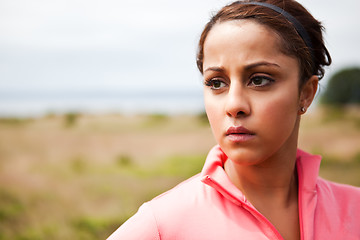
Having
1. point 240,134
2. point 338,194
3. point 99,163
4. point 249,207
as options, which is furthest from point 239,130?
point 99,163

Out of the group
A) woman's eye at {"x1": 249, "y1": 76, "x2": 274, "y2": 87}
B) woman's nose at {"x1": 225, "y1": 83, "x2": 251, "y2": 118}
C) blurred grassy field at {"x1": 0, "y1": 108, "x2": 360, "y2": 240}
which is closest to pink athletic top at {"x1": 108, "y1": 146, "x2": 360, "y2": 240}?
woman's nose at {"x1": 225, "y1": 83, "x2": 251, "y2": 118}

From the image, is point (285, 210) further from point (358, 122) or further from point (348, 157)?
point (358, 122)

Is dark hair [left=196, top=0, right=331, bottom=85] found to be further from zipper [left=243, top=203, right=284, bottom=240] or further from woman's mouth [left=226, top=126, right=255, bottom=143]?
zipper [left=243, top=203, right=284, bottom=240]

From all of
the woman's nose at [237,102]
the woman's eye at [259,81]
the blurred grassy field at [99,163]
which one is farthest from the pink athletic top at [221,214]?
the blurred grassy field at [99,163]

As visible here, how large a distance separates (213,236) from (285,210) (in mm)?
437

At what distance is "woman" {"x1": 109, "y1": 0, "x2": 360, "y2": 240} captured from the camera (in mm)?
1458

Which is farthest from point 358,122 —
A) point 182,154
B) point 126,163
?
point 126,163

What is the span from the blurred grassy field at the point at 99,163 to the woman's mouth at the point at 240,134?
10.5ft

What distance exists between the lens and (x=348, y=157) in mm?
6688

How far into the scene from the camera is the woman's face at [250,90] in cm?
147

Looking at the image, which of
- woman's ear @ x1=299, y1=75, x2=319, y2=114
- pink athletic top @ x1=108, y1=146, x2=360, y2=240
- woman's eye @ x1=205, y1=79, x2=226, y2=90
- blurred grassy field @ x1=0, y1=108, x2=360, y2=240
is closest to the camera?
pink athletic top @ x1=108, y1=146, x2=360, y2=240

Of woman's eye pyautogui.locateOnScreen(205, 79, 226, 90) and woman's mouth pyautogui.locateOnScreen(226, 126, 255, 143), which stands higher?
woman's eye pyautogui.locateOnScreen(205, 79, 226, 90)

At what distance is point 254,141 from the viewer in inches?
58.1

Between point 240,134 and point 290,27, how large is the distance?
0.50 m
